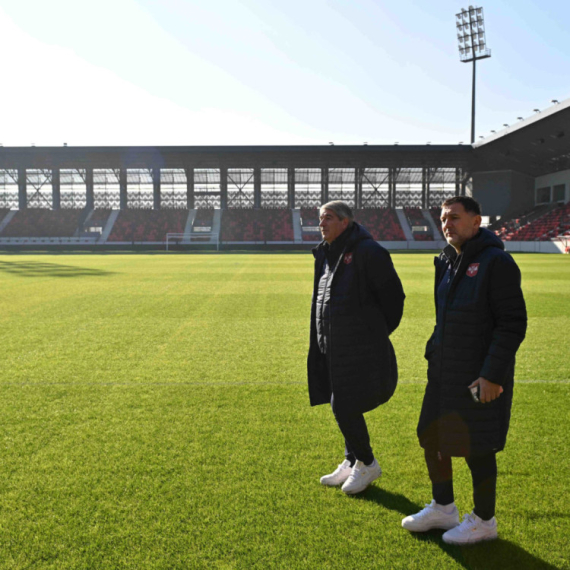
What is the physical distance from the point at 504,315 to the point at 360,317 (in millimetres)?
978

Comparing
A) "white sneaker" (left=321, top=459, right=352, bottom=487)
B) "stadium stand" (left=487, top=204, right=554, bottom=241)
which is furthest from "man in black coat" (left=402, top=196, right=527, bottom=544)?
"stadium stand" (left=487, top=204, right=554, bottom=241)

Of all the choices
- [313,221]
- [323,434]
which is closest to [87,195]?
[313,221]

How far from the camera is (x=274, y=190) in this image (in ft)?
211

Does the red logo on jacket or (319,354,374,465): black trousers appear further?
(319,354,374,465): black trousers

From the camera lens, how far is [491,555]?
Answer: 10.0 feet

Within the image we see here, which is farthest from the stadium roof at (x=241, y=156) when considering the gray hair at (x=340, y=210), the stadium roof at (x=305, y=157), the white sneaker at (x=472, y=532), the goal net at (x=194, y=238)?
the white sneaker at (x=472, y=532)

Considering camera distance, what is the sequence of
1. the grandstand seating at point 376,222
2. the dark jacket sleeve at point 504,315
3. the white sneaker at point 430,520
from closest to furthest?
the dark jacket sleeve at point 504,315, the white sneaker at point 430,520, the grandstand seating at point 376,222

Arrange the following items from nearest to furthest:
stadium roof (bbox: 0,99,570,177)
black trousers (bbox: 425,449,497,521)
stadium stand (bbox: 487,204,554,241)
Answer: black trousers (bbox: 425,449,497,521) < stadium roof (bbox: 0,99,570,177) < stadium stand (bbox: 487,204,554,241)

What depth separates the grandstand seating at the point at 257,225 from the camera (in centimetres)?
6081

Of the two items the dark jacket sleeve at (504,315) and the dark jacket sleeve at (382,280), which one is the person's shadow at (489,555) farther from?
the dark jacket sleeve at (382,280)

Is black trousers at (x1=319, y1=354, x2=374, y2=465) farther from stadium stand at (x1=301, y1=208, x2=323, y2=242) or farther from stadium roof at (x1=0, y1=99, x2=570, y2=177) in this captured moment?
stadium stand at (x1=301, y1=208, x2=323, y2=242)

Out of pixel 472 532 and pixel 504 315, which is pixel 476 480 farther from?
pixel 504 315

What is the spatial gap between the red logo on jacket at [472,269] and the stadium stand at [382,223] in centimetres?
5732

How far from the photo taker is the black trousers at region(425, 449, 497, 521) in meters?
3.09
